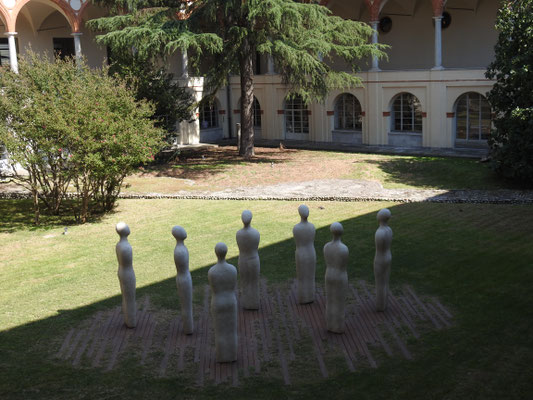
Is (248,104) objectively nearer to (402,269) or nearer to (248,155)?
(248,155)

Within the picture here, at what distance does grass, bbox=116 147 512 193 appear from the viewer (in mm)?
16672

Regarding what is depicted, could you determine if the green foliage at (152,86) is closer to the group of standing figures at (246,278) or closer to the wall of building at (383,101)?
the wall of building at (383,101)

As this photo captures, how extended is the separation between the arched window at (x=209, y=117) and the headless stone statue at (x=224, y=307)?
22364 millimetres

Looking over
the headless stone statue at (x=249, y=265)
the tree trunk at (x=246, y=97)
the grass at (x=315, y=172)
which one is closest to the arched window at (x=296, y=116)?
the grass at (x=315, y=172)

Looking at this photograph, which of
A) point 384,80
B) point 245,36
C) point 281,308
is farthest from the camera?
point 384,80

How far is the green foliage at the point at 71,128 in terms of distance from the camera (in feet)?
39.2

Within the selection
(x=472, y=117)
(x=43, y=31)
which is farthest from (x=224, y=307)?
(x=43, y=31)

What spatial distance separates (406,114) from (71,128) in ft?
50.7

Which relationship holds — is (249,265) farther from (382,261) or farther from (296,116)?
(296,116)

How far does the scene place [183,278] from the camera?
6723mm

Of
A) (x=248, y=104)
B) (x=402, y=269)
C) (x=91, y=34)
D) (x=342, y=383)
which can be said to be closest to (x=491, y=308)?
(x=402, y=269)

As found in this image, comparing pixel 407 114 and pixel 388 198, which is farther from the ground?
pixel 407 114

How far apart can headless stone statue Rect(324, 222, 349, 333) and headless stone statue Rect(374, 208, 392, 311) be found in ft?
2.18

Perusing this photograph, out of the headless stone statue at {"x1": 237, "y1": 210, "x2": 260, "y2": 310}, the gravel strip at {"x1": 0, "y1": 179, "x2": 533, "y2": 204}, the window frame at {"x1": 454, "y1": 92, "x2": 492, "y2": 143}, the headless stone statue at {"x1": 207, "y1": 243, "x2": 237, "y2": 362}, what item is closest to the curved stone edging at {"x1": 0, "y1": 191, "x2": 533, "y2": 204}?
the gravel strip at {"x1": 0, "y1": 179, "x2": 533, "y2": 204}
